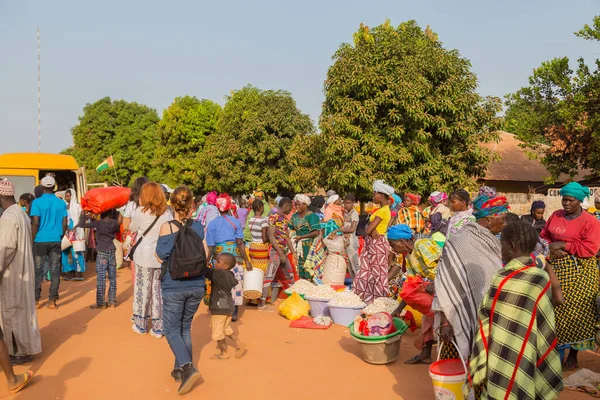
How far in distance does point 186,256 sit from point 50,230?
505cm

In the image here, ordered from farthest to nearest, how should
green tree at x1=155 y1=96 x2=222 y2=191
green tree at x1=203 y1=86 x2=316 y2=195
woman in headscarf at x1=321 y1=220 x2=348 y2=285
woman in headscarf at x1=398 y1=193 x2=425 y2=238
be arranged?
1. green tree at x1=155 y1=96 x2=222 y2=191
2. green tree at x1=203 y1=86 x2=316 y2=195
3. woman in headscarf at x1=398 y1=193 x2=425 y2=238
4. woman in headscarf at x1=321 y1=220 x2=348 y2=285

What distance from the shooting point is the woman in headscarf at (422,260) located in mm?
5547

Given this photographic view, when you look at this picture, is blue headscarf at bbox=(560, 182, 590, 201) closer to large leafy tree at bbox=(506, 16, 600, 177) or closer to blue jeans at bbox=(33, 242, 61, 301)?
blue jeans at bbox=(33, 242, 61, 301)

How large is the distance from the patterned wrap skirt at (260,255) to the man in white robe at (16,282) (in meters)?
3.67

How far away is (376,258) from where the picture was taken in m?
7.97

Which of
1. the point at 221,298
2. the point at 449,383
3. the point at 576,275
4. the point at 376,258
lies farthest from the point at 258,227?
the point at 449,383

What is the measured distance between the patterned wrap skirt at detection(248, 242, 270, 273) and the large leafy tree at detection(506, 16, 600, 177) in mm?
12241

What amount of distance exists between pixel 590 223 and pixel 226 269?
4021mm

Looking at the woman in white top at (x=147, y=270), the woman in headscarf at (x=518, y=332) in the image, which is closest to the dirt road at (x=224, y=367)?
the woman in white top at (x=147, y=270)

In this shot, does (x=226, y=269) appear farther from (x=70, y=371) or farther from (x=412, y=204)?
(x=412, y=204)

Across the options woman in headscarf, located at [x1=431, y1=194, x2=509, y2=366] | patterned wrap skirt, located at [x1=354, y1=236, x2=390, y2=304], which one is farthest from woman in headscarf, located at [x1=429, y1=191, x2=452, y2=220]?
woman in headscarf, located at [x1=431, y1=194, x2=509, y2=366]

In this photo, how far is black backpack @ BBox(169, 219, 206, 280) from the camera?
506 cm

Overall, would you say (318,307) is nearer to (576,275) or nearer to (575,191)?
(576,275)

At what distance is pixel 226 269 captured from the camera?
6215mm
